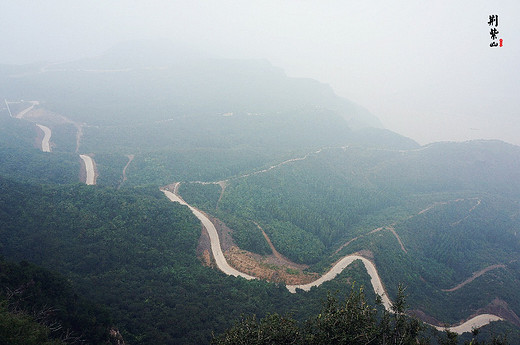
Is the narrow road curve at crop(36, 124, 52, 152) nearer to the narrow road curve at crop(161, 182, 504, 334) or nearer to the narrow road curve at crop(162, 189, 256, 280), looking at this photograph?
the narrow road curve at crop(162, 189, 256, 280)

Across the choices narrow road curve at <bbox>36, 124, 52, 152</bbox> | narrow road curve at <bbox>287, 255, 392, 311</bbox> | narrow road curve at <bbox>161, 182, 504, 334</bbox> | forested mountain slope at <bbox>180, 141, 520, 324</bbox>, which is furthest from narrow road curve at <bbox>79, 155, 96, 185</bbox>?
narrow road curve at <bbox>287, 255, 392, 311</bbox>

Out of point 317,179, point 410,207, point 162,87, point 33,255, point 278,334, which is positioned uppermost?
point 162,87

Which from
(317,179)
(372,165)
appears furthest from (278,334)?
(372,165)

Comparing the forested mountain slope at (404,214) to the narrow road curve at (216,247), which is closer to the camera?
the narrow road curve at (216,247)

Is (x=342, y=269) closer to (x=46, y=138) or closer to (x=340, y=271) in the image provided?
(x=340, y=271)

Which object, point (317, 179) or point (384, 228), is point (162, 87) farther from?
point (384, 228)

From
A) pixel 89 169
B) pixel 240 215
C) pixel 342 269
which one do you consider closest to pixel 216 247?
pixel 240 215

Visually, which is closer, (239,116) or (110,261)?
(110,261)

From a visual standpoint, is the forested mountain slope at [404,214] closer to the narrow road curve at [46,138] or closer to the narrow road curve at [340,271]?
the narrow road curve at [340,271]

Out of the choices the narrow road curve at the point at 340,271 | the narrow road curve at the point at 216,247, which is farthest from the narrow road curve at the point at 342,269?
the narrow road curve at the point at 216,247
